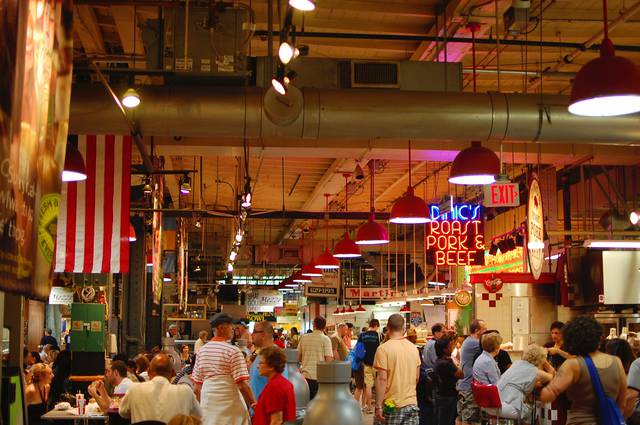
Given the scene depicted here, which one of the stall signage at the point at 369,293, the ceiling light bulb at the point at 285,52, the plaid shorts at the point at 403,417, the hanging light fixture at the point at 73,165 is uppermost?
the ceiling light bulb at the point at 285,52

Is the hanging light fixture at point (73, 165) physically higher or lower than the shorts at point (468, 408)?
higher

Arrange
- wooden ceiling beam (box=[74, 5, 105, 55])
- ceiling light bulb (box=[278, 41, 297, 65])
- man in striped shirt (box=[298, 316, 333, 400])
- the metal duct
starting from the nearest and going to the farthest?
1. ceiling light bulb (box=[278, 41, 297, 65])
2. the metal duct
3. wooden ceiling beam (box=[74, 5, 105, 55])
4. man in striped shirt (box=[298, 316, 333, 400])

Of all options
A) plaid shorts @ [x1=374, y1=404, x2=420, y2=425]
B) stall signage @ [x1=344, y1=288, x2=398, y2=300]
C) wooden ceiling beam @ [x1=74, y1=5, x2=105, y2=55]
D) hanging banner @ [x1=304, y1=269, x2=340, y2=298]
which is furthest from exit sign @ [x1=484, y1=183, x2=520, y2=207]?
stall signage @ [x1=344, y1=288, x2=398, y2=300]

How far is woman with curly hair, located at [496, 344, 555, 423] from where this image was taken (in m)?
8.71

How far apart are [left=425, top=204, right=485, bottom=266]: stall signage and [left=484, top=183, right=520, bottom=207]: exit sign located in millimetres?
2860

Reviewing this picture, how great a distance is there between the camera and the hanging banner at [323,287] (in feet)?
89.0

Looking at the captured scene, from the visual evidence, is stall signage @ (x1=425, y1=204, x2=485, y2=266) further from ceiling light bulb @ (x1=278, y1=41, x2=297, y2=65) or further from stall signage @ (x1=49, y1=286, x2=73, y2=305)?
ceiling light bulb @ (x1=278, y1=41, x2=297, y2=65)

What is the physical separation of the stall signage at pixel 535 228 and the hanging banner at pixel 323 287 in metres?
17.7

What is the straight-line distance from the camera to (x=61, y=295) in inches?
809

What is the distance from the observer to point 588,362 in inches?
221

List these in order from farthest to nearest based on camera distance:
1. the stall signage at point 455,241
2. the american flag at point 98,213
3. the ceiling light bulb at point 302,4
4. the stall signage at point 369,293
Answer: the stall signage at point 369,293 < the stall signage at point 455,241 < the american flag at point 98,213 < the ceiling light bulb at point 302,4

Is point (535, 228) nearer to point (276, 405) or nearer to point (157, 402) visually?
point (276, 405)

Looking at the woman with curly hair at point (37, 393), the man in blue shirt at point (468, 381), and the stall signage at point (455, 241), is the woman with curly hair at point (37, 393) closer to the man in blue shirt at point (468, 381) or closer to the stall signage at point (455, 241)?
the man in blue shirt at point (468, 381)

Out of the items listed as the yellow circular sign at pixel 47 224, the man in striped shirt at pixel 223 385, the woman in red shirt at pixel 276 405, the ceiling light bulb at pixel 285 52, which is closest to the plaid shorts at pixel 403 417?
the man in striped shirt at pixel 223 385
